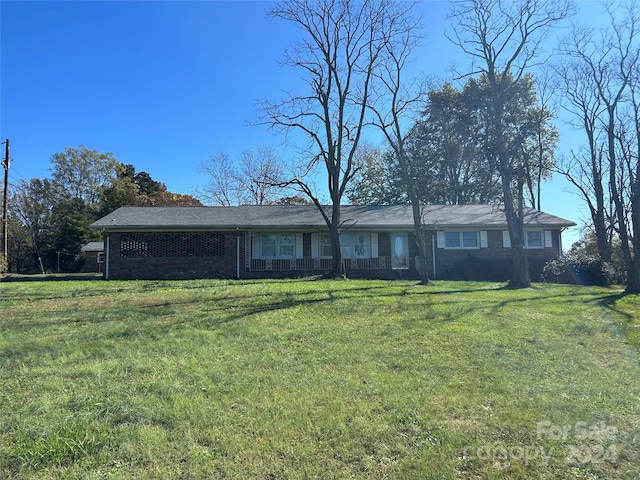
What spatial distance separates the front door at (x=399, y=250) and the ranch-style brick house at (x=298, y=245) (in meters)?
0.05

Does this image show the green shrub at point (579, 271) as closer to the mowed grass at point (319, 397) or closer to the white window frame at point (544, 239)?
the white window frame at point (544, 239)

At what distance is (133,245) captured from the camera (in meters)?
18.5

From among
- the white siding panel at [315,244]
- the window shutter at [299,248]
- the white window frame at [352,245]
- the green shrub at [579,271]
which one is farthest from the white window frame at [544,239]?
the window shutter at [299,248]

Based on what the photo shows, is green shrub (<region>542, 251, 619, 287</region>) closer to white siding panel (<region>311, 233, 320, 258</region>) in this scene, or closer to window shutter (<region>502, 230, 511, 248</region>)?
window shutter (<region>502, 230, 511, 248</region>)

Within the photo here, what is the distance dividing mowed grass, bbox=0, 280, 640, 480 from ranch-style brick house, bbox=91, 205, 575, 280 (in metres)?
10.5

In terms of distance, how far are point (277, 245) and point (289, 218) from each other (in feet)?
4.90

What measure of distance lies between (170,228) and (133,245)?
1907 mm

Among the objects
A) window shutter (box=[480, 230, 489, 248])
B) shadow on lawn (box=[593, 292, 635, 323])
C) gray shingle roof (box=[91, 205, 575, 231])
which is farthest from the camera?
window shutter (box=[480, 230, 489, 248])

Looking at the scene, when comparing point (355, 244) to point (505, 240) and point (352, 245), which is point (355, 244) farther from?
point (505, 240)

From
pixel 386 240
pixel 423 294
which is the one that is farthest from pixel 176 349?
pixel 386 240

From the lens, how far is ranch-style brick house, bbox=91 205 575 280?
18.4 m

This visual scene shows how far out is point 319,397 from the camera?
4016 mm

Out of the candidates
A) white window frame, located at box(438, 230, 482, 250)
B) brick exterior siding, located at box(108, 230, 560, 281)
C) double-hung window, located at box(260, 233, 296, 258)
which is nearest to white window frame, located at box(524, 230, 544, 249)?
brick exterior siding, located at box(108, 230, 560, 281)

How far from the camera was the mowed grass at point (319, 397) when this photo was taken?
294 centimetres
